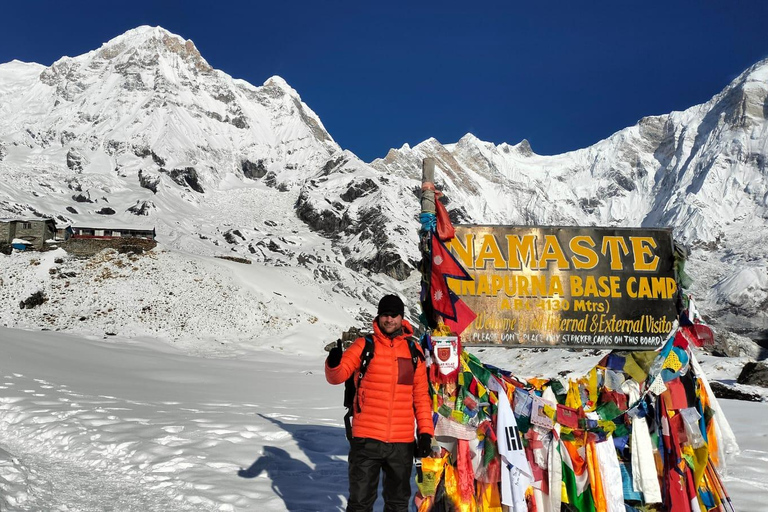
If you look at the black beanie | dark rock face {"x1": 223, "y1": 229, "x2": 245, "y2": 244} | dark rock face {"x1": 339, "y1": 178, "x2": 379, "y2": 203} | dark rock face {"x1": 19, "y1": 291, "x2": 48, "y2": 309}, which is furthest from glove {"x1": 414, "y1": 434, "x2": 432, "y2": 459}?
dark rock face {"x1": 339, "y1": 178, "x2": 379, "y2": 203}

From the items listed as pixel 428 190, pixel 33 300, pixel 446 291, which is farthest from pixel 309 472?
pixel 33 300

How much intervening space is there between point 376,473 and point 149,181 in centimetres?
11744


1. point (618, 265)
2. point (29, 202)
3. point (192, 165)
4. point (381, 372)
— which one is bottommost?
point (381, 372)

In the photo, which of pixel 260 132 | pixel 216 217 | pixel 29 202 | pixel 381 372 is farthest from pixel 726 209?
pixel 381 372

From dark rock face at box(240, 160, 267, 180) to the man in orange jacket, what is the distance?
151 meters

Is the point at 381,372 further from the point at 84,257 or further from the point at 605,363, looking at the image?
the point at 84,257

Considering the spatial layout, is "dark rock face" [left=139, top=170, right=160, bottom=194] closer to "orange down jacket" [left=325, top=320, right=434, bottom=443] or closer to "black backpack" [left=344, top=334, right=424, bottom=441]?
"black backpack" [left=344, top=334, right=424, bottom=441]

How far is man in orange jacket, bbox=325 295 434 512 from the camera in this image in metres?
4.49

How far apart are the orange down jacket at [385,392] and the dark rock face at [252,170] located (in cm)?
15057

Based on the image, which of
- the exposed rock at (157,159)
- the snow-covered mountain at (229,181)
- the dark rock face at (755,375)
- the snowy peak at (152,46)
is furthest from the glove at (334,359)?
the snowy peak at (152,46)

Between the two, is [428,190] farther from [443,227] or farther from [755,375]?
[755,375]

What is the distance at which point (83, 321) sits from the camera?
94.6ft

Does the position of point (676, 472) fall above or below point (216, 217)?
below

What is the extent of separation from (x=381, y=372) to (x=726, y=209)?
22526 cm
